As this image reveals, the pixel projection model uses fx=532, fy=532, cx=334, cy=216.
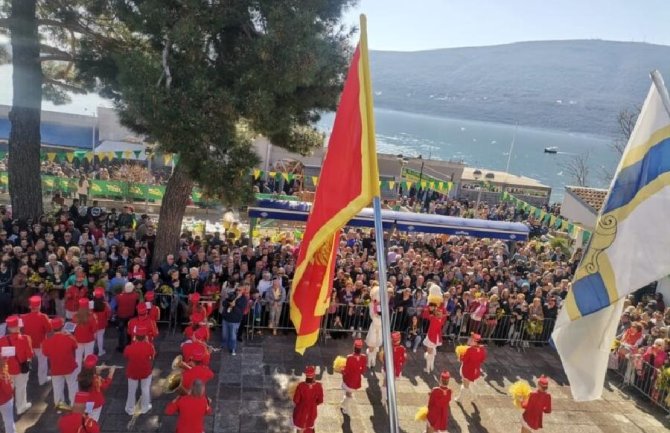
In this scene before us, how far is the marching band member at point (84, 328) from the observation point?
8.78m

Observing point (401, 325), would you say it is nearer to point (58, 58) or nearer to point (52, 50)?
point (58, 58)

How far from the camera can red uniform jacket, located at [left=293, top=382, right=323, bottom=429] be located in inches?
319

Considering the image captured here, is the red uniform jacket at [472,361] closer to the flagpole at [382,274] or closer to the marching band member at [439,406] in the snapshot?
the marching band member at [439,406]

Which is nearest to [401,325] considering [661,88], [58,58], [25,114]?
[661,88]

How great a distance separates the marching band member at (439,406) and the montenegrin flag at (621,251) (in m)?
2.88

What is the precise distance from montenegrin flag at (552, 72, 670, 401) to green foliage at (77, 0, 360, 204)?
23.7 feet

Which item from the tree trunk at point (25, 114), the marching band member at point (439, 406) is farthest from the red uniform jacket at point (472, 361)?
the tree trunk at point (25, 114)

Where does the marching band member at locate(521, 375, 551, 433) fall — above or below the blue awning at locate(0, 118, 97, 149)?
below

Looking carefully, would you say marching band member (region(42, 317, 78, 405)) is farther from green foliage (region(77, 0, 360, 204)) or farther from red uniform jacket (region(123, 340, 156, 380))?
green foliage (region(77, 0, 360, 204))

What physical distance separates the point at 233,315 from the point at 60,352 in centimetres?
353

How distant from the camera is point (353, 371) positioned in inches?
368

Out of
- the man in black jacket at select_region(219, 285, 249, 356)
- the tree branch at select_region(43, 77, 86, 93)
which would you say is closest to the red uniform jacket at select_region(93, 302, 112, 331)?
the man in black jacket at select_region(219, 285, 249, 356)

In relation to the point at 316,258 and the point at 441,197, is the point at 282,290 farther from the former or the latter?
the point at 441,197

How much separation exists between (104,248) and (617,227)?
473 inches
